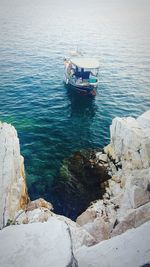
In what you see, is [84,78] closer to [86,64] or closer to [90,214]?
[86,64]

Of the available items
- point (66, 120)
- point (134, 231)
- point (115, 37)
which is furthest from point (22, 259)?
point (115, 37)

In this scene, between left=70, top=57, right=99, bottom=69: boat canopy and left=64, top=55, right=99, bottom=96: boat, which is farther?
left=64, top=55, right=99, bottom=96: boat

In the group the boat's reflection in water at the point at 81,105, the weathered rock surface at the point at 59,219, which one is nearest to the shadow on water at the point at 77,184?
the weathered rock surface at the point at 59,219

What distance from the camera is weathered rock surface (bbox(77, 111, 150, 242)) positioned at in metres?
12.5

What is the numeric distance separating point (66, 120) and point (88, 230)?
53.6 feet

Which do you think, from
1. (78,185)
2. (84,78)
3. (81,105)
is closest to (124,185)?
(78,185)

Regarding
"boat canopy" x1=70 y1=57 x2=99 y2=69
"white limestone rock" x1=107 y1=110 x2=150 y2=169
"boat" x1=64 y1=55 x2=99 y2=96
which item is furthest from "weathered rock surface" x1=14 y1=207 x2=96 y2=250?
"boat canopy" x1=70 y1=57 x2=99 y2=69

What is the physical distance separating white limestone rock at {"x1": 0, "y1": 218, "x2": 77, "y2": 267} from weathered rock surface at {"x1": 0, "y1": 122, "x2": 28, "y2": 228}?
4.62 m

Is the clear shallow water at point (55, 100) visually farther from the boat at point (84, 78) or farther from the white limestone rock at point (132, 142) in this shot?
the white limestone rock at point (132, 142)

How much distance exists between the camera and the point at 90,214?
15.1 m

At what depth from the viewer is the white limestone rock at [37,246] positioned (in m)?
6.79

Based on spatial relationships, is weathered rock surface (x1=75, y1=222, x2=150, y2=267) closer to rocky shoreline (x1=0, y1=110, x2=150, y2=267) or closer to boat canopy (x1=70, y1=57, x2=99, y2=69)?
rocky shoreline (x1=0, y1=110, x2=150, y2=267)

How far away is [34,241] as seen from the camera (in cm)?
736

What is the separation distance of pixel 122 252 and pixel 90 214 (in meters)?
7.65
